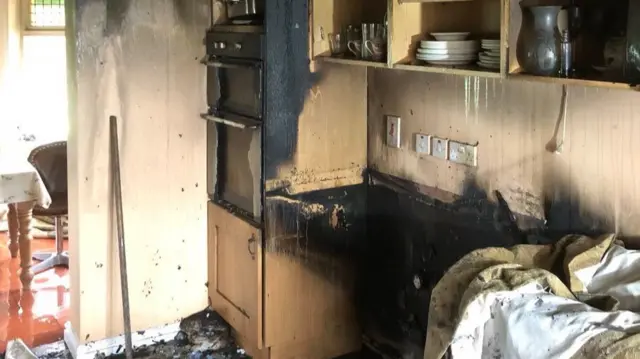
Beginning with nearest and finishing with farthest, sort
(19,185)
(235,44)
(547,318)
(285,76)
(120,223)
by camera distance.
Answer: (547,318), (285,76), (235,44), (120,223), (19,185)

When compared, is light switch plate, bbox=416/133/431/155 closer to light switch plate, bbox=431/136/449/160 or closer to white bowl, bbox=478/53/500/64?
light switch plate, bbox=431/136/449/160

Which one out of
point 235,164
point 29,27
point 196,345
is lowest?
point 196,345

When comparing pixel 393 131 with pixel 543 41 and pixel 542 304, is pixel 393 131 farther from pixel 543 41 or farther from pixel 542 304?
pixel 542 304

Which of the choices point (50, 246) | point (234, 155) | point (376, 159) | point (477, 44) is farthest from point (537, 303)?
point (50, 246)

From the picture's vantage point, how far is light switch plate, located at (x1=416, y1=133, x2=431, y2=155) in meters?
2.66

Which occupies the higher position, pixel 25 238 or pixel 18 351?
pixel 25 238

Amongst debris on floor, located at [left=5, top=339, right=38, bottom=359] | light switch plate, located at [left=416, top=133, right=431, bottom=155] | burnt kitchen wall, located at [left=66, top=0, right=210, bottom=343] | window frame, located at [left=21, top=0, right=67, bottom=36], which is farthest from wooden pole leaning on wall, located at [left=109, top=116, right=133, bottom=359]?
window frame, located at [left=21, top=0, right=67, bottom=36]

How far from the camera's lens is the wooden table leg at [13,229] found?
3979mm

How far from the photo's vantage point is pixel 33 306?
3752 mm

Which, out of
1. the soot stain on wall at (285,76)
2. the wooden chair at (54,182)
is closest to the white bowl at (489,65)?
the soot stain on wall at (285,76)

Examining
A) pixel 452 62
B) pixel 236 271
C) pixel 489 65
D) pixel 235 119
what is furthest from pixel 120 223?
pixel 489 65

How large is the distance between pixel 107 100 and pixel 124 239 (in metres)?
0.61

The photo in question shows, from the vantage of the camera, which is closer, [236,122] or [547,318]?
[547,318]

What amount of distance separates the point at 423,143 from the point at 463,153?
0.22 metres
